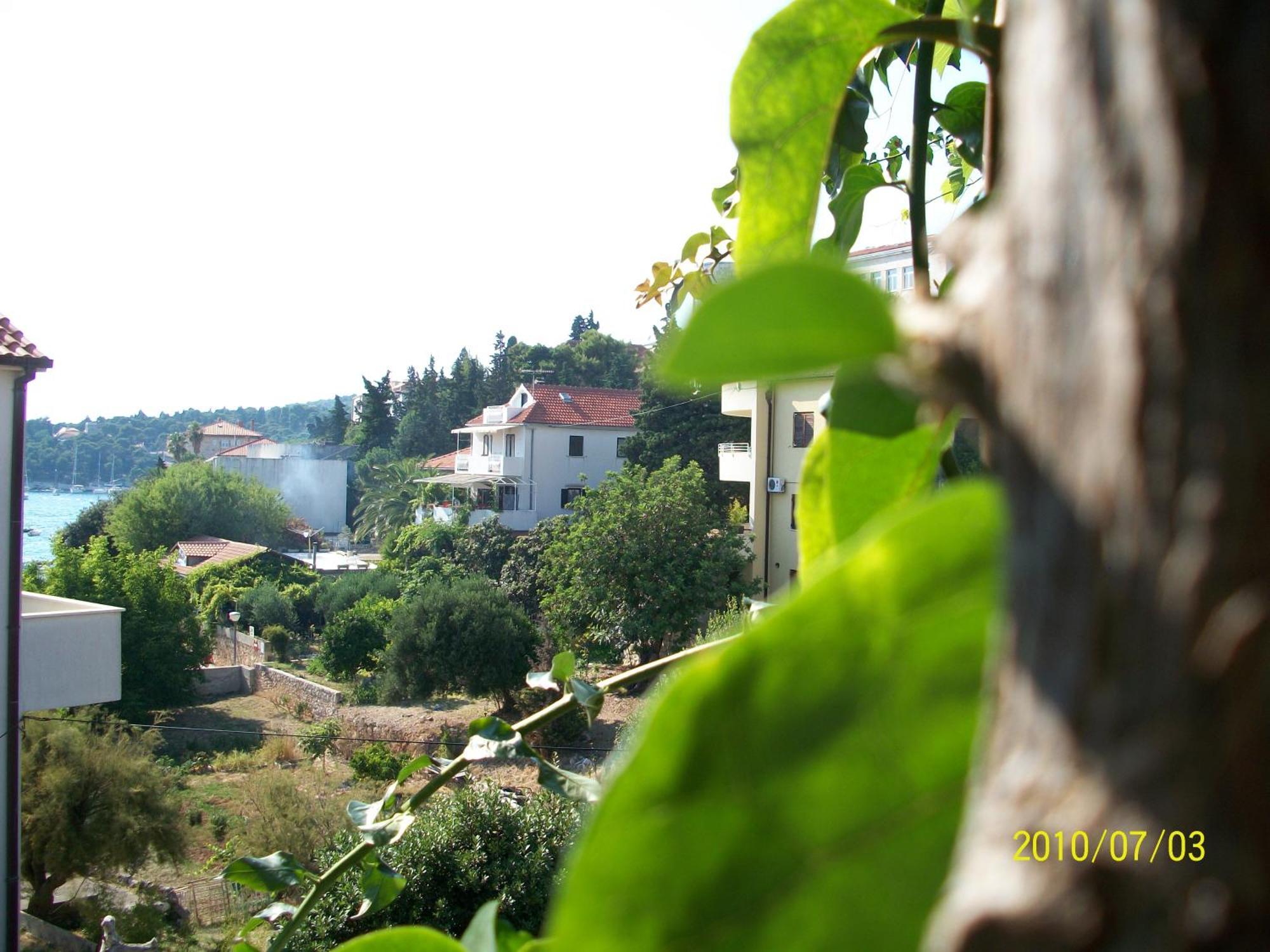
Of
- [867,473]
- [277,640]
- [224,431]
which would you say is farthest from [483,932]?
[224,431]

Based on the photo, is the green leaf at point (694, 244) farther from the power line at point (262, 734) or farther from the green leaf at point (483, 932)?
the power line at point (262, 734)

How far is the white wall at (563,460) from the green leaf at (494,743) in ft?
55.2

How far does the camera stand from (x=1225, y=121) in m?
0.09

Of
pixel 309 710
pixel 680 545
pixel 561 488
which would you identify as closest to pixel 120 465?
pixel 561 488

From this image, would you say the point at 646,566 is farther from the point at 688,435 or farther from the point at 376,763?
the point at 688,435

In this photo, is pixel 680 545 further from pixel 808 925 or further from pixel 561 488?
pixel 808 925

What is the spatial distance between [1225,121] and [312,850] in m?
8.19

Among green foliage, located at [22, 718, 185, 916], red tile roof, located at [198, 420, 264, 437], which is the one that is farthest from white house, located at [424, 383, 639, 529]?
red tile roof, located at [198, 420, 264, 437]

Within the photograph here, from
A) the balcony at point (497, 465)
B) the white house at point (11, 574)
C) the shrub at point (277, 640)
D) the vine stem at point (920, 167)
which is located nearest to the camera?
the vine stem at point (920, 167)

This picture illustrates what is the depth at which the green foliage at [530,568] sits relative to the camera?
13.0 meters

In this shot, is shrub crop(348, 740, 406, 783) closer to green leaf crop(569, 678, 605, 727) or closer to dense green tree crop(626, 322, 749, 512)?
dense green tree crop(626, 322, 749, 512)

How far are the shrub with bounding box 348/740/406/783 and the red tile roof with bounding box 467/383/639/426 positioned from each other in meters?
8.57

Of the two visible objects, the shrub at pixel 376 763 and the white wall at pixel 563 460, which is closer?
the shrub at pixel 376 763

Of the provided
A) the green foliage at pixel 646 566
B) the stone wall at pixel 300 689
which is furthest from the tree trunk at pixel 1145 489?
the stone wall at pixel 300 689
